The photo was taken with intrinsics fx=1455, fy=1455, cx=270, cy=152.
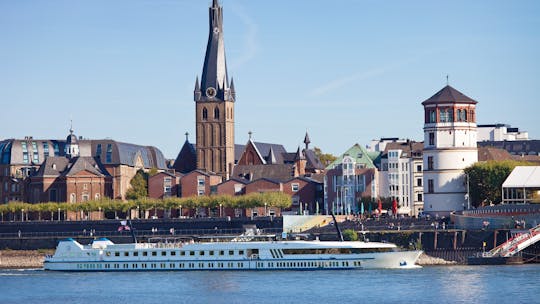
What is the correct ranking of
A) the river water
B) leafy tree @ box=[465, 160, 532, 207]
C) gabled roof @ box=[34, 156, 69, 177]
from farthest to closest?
gabled roof @ box=[34, 156, 69, 177], leafy tree @ box=[465, 160, 532, 207], the river water

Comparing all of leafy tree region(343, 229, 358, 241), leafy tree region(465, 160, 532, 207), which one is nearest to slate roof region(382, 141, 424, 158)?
leafy tree region(465, 160, 532, 207)

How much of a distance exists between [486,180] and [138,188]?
57.6 meters

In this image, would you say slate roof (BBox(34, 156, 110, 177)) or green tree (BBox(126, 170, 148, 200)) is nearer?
slate roof (BBox(34, 156, 110, 177))

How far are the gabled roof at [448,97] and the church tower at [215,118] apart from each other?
4867 centimetres

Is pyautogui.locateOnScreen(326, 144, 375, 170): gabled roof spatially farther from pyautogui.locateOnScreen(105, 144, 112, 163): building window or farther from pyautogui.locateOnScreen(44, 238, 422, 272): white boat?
pyautogui.locateOnScreen(44, 238, 422, 272): white boat

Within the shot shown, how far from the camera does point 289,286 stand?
10244 cm

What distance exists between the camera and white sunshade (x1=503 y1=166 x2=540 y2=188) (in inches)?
5458

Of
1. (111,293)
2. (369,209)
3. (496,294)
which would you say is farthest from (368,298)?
(369,209)

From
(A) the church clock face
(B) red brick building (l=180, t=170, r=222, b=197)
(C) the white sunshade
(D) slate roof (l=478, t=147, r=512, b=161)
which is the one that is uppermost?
Result: (A) the church clock face

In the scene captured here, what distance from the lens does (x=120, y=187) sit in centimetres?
19362

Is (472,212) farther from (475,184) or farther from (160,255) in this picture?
(160,255)

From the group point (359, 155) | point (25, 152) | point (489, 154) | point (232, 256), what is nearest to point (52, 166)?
point (25, 152)

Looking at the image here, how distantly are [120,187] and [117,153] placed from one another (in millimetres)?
5616

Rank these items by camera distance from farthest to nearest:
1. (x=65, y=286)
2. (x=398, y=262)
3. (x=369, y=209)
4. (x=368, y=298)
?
1. (x=369, y=209)
2. (x=398, y=262)
3. (x=65, y=286)
4. (x=368, y=298)
